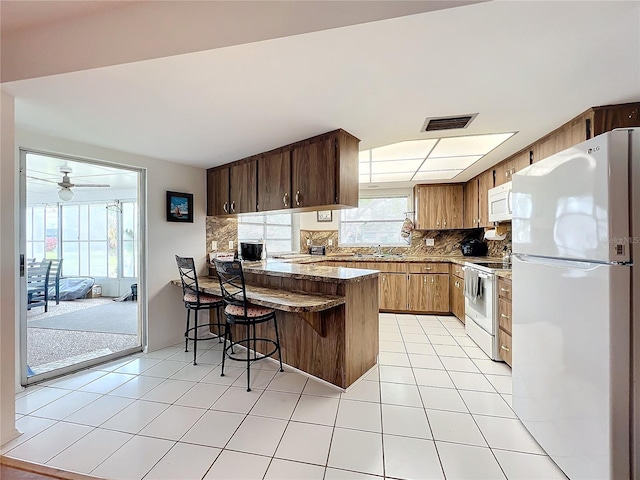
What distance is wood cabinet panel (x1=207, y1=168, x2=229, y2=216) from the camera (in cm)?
357

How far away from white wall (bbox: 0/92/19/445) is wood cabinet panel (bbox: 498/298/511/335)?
148 inches

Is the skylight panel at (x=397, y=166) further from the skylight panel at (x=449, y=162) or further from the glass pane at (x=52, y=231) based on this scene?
the glass pane at (x=52, y=231)

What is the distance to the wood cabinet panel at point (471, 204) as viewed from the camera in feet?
14.4

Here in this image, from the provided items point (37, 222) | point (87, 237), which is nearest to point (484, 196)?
point (87, 237)

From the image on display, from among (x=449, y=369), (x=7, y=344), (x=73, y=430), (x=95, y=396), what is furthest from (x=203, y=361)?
(x=449, y=369)

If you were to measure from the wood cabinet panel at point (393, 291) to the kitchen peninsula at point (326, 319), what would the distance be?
200 cm

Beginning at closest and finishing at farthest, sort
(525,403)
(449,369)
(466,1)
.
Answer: (466,1), (525,403), (449,369)

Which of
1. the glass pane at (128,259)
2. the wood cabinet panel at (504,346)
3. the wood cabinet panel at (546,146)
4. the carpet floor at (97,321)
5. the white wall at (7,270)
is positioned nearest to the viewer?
the white wall at (7,270)

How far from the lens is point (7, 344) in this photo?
1749 mm

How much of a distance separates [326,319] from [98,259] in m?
6.24

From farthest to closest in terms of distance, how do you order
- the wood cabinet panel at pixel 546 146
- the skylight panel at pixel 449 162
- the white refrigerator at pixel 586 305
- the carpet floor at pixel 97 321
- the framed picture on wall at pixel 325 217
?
the framed picture on wall at pixel 325 217, the carpet floor at pixel 97 321, the skylight panel at pixel 449 162, the wood cabinet panel at pixel 546 146, the white refrigerator at pixel 586 305

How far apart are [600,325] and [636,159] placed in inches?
28.4

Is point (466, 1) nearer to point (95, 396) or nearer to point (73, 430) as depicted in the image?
point (73, 430)

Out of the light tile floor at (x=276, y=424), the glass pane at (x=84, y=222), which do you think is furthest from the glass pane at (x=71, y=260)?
the light tile floor at (x=276, y=424)
